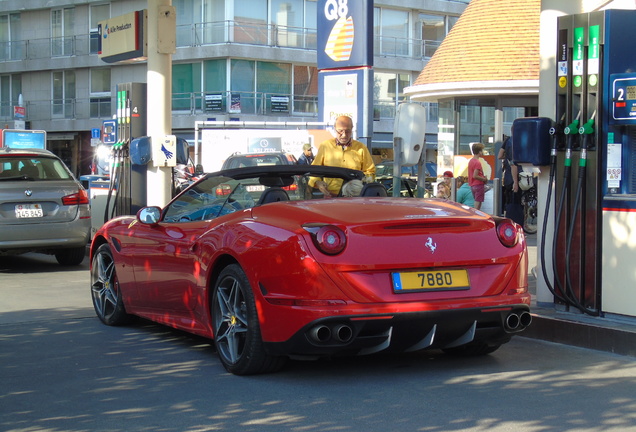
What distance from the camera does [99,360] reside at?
6.79 m

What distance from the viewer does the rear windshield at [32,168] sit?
41.7 ft

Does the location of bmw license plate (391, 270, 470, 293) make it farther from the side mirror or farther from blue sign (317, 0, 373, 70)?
blue sign (317, 0, 373, 70)

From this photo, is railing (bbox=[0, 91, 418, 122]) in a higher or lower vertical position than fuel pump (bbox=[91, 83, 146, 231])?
higher

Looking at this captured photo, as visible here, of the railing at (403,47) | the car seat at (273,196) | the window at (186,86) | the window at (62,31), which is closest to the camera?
the car seat at (273,196)

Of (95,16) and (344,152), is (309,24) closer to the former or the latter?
(95,16)

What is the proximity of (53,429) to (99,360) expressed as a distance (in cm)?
185

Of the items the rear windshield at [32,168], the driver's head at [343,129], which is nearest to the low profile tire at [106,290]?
the driver's head at [343,129]

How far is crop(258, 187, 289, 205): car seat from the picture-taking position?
6.52m

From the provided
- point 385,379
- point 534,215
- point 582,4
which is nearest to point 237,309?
point 385,379

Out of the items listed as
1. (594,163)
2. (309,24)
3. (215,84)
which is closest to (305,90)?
(309,24)

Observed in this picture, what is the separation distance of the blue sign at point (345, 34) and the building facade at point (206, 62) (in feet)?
76.1

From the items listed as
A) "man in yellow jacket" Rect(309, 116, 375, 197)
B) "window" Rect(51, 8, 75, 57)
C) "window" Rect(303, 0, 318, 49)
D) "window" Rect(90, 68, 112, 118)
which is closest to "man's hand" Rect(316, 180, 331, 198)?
"man in yellow jacket" Rect(309, 116, 375, 197)

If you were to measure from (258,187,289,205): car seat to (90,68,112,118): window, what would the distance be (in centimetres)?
4386

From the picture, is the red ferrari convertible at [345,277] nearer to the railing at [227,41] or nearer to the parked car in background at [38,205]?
the parked car in background at [38,205]
